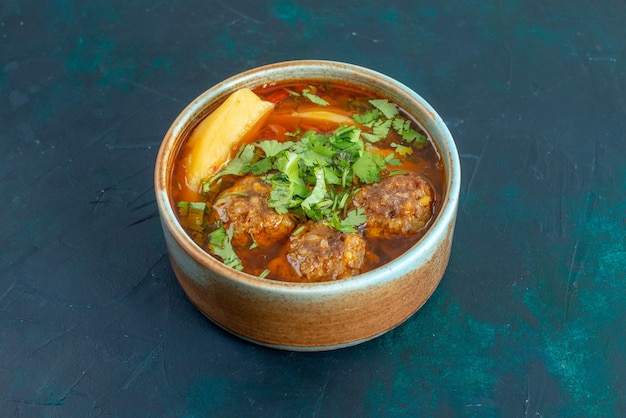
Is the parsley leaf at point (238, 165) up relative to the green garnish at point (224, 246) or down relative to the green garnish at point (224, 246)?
up

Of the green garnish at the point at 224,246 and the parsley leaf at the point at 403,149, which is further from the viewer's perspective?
the parsley leaf at the point at 403,149

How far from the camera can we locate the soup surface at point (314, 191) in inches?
90.5

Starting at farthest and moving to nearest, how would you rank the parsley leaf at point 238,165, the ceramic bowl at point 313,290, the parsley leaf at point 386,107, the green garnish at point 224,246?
the parsley leaf at point 386,107
the parsley leaf at point 238,165
the green garnish at point 224,246
the ceramic bowl at point 313,290

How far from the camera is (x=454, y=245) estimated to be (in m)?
2.80

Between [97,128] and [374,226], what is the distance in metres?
1.35

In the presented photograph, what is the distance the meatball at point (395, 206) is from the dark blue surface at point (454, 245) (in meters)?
0.38

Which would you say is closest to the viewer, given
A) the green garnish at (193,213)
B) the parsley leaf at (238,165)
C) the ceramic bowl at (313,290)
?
the ceramic bowl at (313,290)

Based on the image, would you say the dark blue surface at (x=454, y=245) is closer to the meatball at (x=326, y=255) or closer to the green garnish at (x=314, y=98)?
the meatball at (x=326, y=255)

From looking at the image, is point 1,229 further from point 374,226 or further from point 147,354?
point 374,226

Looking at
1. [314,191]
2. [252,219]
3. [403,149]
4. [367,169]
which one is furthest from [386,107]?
[252,219]

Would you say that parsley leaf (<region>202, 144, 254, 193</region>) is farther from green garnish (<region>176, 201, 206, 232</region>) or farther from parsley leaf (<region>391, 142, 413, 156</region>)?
parsley leaf (<region>391, 142, 413, 156</region>)

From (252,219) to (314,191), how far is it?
0.67ft

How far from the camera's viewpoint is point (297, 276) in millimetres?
2252

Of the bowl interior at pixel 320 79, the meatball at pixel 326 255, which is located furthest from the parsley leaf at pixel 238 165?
the meatball at pixel 326 255
